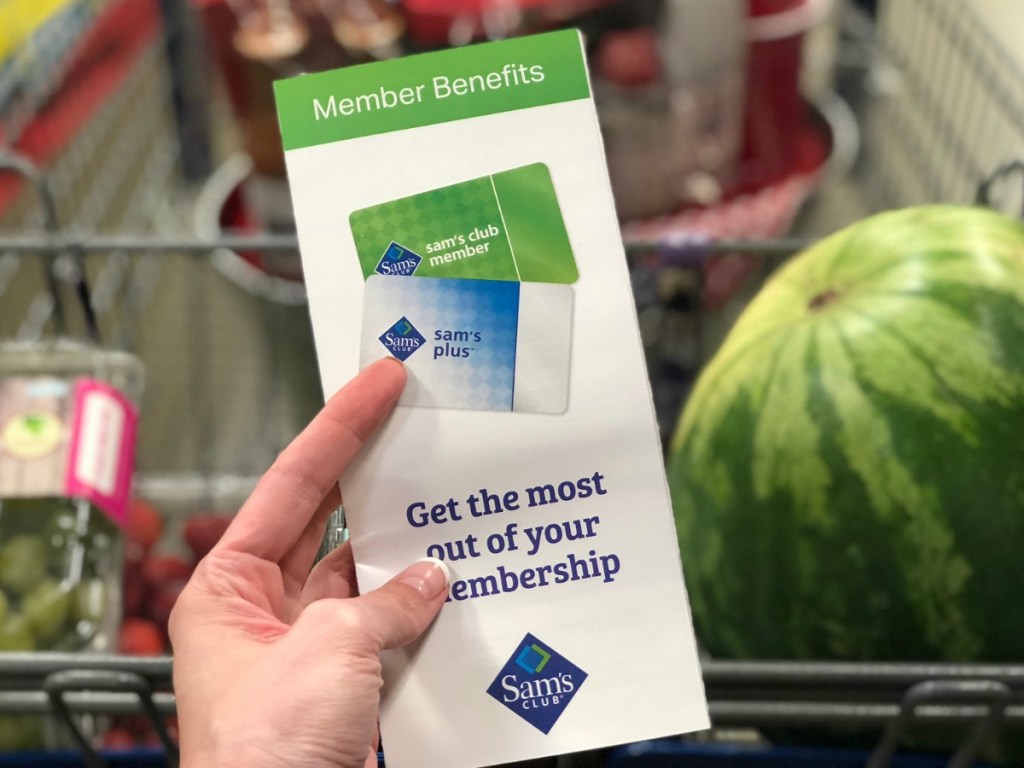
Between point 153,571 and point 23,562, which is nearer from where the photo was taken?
point 23,562

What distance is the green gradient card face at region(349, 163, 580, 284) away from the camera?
1.37 feet

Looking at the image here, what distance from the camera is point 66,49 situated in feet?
3.97

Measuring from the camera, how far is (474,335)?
0.42 metres

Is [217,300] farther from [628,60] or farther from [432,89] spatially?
[432,89]

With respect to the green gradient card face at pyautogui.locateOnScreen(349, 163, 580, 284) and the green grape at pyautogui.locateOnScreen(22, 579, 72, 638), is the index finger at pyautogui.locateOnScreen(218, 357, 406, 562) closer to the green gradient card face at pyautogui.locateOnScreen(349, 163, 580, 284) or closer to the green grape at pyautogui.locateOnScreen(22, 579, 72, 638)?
the green gradient card face at pyautogui.locateOnScreen(349, 163, 580, 284)

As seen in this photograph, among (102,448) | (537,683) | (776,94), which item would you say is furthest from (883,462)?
(776,94)

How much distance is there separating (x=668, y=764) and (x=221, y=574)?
0.31m

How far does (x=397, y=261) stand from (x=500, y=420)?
8cm

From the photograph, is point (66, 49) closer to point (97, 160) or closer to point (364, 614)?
point (97, 160)

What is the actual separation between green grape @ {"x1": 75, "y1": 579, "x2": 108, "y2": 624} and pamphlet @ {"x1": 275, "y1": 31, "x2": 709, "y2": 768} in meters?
0.38

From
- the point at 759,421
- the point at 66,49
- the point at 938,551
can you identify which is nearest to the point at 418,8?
the point at 66,49

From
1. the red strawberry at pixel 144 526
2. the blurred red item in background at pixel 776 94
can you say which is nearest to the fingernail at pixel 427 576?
the red strawberry at pixel 144 526

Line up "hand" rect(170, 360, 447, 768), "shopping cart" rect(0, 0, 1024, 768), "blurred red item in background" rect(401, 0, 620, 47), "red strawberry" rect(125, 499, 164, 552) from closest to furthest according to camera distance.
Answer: "hand" rect(170, 360, 447, 768) < "shopping cart" rect(0, 0, 1024, 768) < "red strawberry" rect(125, 499, 164, 552) < "blurred red item in background" rect(401, 0, 620, 47)

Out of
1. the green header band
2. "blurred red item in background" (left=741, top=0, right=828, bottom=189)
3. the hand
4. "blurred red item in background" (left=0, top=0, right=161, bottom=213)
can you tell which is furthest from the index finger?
"blurred red item in background" (left=741, top=0, right=828, bottom=189)
